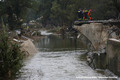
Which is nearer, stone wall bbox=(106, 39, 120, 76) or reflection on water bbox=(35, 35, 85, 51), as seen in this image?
stone wall bbox=(106, 39, 120, 76)

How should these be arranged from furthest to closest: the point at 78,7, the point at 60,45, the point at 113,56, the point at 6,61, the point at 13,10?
the point at 78,7, the point at 13,10, the point at 60,45, the point at 113,56, the point at 6,61

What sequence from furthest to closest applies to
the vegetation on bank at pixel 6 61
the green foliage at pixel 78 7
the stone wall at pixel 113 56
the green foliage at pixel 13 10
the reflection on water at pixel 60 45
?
the green foliage at pixel 78 7
the green foliage at pixel 13 10
the reflection on water at pixel 60 45
the stone wall at pixel 113 56
the vegetation on bank at pixel 6 61

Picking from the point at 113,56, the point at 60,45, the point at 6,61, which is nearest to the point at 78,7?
the point at 60,45

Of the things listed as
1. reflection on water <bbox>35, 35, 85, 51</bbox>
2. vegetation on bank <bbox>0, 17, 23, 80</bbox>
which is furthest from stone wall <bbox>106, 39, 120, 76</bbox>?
reflection on water <bbox>35, 35, 85, 51</bbox>

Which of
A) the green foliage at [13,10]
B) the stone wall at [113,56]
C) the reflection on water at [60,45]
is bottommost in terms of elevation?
the reflection on water at [60,45]

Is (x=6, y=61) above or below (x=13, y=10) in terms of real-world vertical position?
below

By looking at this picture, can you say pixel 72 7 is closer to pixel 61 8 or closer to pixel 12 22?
pixel 61 8

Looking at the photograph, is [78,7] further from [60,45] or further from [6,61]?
[6,61]

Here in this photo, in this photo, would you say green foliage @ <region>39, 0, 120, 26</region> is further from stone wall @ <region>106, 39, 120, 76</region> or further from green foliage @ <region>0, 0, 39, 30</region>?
stone wall @ <region>106, 39, 120, 76</region>

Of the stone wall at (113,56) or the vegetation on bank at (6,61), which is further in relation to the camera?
the stone wall at (113,56)

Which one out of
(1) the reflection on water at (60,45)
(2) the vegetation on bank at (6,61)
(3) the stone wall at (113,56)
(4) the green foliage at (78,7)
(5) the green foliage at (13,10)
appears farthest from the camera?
(4) the green foliage at (78,7)

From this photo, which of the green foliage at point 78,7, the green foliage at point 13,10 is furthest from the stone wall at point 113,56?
the green foliage at point 13,10

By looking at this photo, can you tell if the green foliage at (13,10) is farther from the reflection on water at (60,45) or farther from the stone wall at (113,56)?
the stone wall at (113,56)

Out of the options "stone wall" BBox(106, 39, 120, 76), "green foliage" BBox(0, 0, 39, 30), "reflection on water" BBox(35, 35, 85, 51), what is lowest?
"reflection on water" BBox(35, 35, 85, 51)
